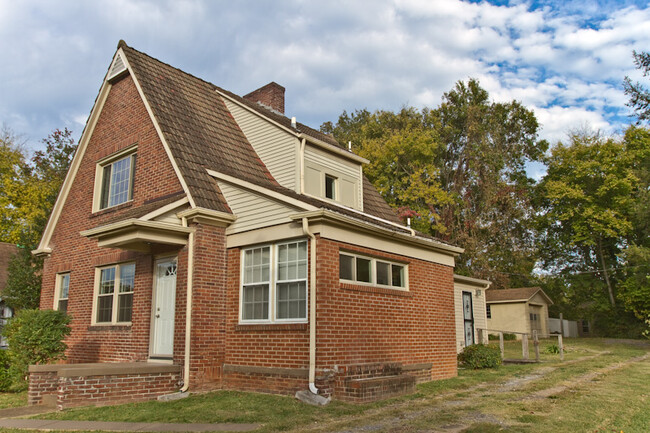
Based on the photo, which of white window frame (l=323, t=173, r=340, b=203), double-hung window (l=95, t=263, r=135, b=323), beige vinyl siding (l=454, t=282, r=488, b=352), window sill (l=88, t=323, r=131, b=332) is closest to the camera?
window sill (l=88, t=323, r=131, b=332)

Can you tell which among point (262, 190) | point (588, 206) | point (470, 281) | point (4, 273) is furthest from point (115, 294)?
point (588, 206)

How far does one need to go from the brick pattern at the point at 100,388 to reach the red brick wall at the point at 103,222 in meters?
1.67

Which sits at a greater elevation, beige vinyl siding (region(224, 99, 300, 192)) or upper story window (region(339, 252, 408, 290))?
beige vinyl siding (region(224, 99, 300, 192))

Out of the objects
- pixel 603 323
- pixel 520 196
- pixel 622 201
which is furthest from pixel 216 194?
pixel 603 323

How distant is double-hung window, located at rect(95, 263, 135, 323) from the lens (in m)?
11.9

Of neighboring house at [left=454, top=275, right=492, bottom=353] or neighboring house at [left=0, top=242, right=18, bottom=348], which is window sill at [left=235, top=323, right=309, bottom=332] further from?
neighboring house at [left=0, top=242, right=18, bottom=348]

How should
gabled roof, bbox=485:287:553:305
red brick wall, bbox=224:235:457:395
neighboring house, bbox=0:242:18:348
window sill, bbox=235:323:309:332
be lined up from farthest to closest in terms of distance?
gabled roof, bbox=485:287:553:305 → neighboring house, bbox=0:242:18:348 → window sill, bbox=235:323:309:332 → red brick wall, bbox=224:235:457:395

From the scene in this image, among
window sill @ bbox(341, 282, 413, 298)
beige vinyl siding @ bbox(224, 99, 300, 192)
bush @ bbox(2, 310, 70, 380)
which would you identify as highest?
beige vinyl siding @ bbox(224, 99, 300, 192)

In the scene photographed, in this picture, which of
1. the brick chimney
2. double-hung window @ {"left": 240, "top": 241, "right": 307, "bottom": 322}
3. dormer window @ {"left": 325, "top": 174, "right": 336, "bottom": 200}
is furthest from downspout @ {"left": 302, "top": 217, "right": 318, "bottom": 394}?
the brick chimney

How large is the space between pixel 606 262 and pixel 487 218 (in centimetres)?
1227

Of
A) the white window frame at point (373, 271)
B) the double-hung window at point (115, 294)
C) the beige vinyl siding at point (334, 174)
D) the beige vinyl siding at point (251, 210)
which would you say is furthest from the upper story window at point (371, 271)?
the double-hung window at point (115, 294)

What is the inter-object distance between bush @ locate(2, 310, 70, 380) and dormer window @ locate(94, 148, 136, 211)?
3460mm

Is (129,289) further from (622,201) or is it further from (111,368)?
(622,201)

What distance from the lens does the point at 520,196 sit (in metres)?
33.6
